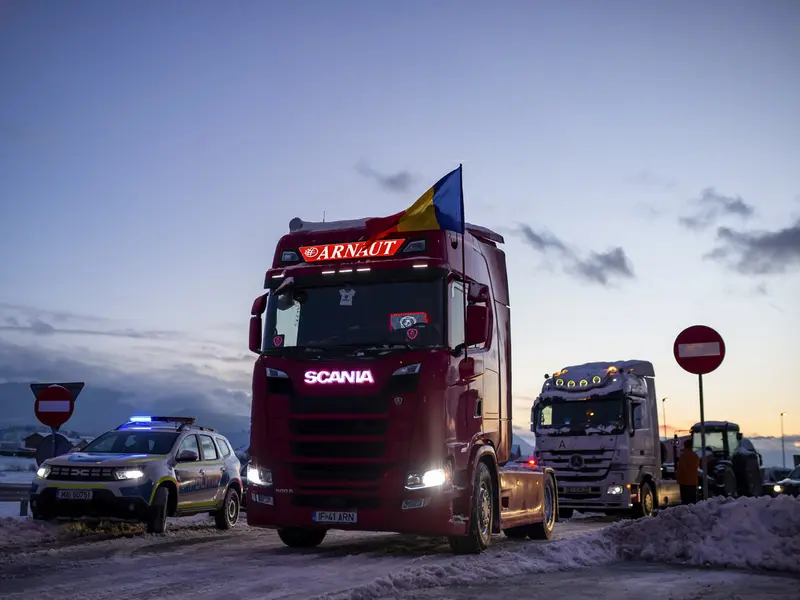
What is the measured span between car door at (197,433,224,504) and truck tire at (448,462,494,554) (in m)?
5.72

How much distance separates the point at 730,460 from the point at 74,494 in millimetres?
22058

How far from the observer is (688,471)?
22.8 meters

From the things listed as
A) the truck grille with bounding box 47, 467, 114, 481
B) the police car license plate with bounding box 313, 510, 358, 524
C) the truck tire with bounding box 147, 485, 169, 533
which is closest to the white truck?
the truck tire with bounding box 147, 485, 169, 533

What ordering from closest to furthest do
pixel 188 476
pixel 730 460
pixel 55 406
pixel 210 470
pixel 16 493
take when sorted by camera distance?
1. pixel 188 476
2. pixel 210 470
3. pixel 55 406
4. pixel 16 493
5. pixel 730 460

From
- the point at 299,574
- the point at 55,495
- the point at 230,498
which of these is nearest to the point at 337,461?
the point at 299,574

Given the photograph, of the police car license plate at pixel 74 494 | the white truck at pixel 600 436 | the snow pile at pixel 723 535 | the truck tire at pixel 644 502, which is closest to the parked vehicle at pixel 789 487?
the white truck at pixel 600 436

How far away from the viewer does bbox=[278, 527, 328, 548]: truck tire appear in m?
12.5

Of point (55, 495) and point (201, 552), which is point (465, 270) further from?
point (55, 495)

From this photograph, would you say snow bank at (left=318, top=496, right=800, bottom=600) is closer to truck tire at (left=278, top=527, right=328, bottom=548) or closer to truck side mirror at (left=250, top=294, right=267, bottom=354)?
truck tire at (left=278, top=527, right=328, bottom=548)

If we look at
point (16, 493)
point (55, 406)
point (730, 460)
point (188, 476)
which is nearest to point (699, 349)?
point (188, 476)

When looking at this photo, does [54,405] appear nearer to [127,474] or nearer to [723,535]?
[127,474]

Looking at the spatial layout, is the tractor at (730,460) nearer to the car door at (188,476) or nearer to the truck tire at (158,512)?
the car door at (188,476)

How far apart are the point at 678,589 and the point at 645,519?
11.8 feet

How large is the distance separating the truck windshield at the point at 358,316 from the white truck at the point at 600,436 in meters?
10.6
